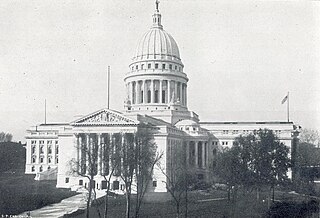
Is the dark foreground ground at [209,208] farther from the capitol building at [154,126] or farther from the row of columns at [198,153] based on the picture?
the row of columns at [198,153]

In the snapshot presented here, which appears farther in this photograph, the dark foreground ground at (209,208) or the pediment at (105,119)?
the pediment at (105,119)

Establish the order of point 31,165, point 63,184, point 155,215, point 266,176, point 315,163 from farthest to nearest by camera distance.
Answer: point 31,165 < point 315,163 < point 63,184 < point 266,176 < point 155,215

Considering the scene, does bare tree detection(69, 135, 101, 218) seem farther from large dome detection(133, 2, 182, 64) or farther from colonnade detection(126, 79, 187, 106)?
large dome detection(133, 2, 182, 64)

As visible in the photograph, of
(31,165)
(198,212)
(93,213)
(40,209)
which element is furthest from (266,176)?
(31,165)

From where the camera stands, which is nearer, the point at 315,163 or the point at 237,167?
the point at 237,167

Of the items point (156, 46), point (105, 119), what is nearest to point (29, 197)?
point (105, 119)

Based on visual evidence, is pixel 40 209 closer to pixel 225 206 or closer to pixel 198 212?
pixel 198 212

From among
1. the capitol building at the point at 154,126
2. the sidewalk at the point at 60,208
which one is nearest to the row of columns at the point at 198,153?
the capitol building at the point at 154,126
